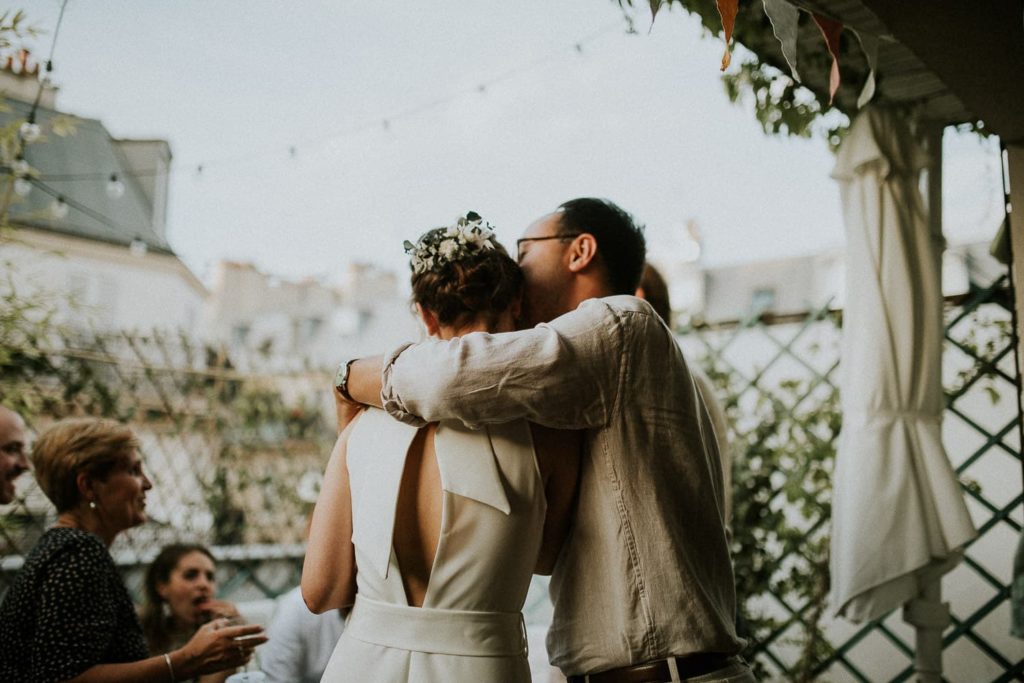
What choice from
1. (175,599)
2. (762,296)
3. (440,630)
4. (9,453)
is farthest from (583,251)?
(762,296)

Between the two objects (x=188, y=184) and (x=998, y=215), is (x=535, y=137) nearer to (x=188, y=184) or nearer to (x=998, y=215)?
(x=188, y=184)

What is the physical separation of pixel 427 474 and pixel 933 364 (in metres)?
1.95

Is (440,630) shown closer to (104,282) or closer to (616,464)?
(616,464)

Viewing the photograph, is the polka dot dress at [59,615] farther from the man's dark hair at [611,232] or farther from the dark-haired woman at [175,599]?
the man's dark hair at [611,232]

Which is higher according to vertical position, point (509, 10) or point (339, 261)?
point (509, 10)

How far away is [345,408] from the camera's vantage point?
4.87 ft

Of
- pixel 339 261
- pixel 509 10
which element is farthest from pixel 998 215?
pixel 339 261

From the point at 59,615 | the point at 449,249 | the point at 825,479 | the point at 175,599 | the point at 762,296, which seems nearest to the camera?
the point at 449,249

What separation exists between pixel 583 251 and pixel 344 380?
1.60 feet

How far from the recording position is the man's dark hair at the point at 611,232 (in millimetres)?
1574

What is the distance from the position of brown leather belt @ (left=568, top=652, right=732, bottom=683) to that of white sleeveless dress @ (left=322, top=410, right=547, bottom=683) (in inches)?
5.1

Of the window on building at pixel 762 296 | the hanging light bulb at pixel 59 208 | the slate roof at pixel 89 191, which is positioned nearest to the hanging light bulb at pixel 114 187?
the slate roof at pixel 89 191

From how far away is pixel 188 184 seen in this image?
430 centimetres

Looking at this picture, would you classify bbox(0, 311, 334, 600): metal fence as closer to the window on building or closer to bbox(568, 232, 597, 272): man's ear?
bbox(568, 232, 597, 272): man's ear
